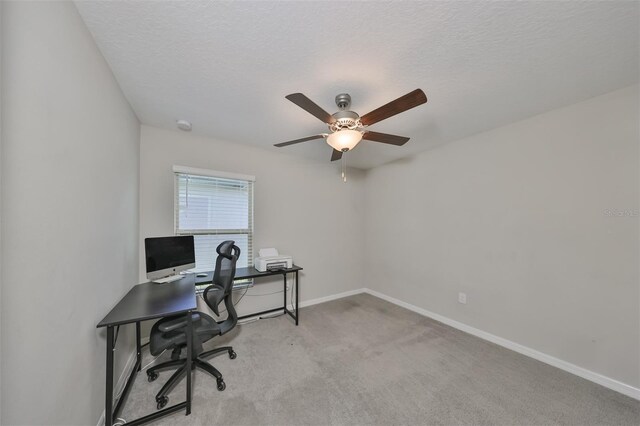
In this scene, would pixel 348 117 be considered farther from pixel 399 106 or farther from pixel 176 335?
pixel 176 335

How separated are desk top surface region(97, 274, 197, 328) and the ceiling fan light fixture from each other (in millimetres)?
1611

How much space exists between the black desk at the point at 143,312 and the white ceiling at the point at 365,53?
1.70 metres

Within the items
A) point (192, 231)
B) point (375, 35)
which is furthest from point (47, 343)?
point (375, 35)

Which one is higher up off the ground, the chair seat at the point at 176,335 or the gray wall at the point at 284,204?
the gray wall at the point at 284,204

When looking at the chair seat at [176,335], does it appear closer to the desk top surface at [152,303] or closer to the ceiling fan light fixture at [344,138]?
the desk top surface at [152,303]

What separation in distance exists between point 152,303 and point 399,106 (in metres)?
2.27

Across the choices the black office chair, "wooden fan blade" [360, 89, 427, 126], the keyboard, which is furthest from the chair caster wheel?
"wooden fan blade" [360, 89, 427, 126]

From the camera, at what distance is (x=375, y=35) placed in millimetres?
1310

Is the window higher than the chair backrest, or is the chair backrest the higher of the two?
the window

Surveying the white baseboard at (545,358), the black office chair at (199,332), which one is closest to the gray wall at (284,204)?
the black office chair at (199,332)

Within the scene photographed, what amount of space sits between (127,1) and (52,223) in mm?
1133

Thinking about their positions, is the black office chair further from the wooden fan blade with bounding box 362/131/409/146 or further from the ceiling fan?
the wooden fan blade with bounding box 362/131/409/146

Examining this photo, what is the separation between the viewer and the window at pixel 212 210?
272 cm

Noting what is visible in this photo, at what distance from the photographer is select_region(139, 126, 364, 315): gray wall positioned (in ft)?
8.48
